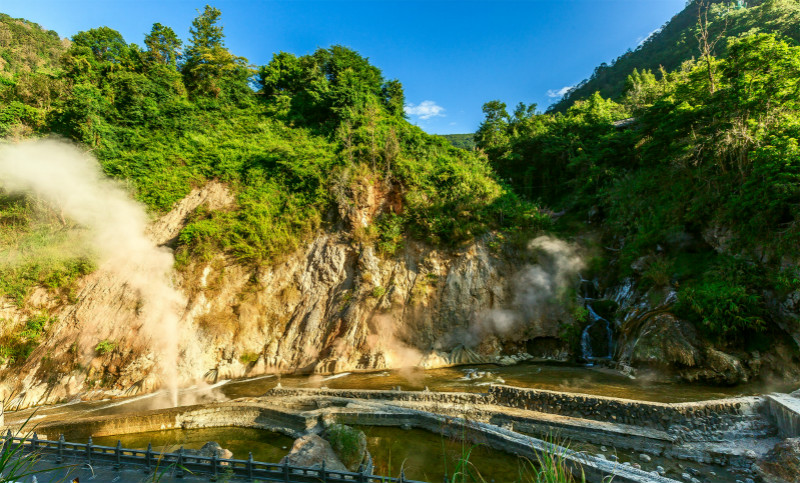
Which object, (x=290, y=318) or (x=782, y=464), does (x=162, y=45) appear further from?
(x=782, y=464)

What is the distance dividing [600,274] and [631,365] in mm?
7924

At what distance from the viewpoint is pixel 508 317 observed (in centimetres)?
2022

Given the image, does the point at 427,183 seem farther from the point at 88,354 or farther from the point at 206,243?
the point at 88,354

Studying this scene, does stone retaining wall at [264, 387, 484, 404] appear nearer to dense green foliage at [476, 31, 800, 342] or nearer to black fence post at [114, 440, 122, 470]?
black fence post at [114, 440, 122, 470]

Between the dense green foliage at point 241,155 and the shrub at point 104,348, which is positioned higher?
the dense green foliage at point 241,155

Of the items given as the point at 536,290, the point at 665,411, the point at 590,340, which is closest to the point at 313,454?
the point at 665,411

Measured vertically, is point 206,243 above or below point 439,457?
above

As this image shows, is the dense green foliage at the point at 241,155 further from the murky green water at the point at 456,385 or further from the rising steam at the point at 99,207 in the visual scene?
the murky green water at the point at 456,385

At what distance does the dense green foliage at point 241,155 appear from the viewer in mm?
21047

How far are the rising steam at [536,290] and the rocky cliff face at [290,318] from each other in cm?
12

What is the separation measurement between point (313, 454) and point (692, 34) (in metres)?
73.3

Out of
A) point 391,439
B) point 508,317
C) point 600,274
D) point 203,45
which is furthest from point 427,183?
point 203,45

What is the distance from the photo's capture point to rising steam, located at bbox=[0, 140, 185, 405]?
1839 centimetres

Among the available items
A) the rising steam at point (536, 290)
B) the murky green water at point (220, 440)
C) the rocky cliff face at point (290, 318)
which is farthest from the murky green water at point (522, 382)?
the murky green water at point (220, 440)
